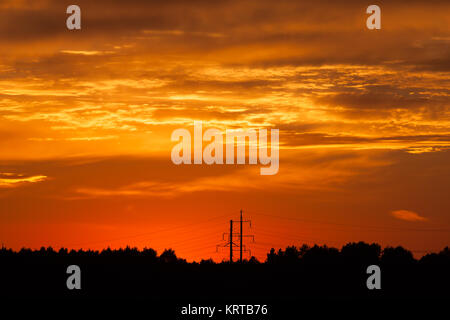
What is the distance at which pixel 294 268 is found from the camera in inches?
5832

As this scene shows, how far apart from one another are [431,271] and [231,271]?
36.7 metres

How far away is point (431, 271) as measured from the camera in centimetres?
13800

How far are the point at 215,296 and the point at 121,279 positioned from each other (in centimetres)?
3952

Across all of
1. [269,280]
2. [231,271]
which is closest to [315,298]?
[269,280]

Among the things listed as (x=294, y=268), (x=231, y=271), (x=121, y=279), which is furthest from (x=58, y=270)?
(x=294, y=268)
